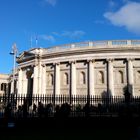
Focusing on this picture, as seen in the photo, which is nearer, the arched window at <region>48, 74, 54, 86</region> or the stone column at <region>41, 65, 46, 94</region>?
the arched window at <region>48, 74, 54, 86</region>

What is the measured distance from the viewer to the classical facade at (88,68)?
4716cm

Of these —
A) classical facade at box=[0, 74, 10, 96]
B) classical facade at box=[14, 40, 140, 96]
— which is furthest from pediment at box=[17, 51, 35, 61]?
classical facade at box=[0, 74, 10, 96]

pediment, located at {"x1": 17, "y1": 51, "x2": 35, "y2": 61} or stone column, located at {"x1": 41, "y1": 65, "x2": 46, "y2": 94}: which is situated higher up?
pediment, located at {"x1": 17, "y1": 51, "x2": 35, "y2": 61}

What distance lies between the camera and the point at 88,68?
1939 inches

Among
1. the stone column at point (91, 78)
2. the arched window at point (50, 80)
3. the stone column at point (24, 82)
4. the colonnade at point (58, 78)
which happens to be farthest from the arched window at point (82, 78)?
the stone column at point (24, 82)

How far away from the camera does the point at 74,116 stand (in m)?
23.7

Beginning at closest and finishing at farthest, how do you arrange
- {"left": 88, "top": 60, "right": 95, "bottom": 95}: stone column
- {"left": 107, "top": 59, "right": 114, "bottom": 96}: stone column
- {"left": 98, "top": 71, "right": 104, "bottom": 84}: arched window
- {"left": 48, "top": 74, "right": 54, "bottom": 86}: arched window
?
{"left": 107, "top": 59, "right": 114, "bottom": 96}: stone column → {"left": 88, "top": 60, "right": 95, "bottom": 95}: stone column → {"left": 98, "top": 71, "right": 104, "bottom": 84}: arched window → {"left": 48, "top": 74, "right": 54, "bottom": 86}: arched window

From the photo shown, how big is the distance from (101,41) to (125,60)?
5.05 metres

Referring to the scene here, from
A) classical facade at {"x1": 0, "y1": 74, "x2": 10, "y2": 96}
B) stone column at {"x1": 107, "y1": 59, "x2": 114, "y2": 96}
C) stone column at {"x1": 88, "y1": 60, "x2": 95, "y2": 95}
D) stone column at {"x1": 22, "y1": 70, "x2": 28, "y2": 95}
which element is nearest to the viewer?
stone column at {"x1": 107, "y1": 59, "x2": 114, "y2": 96}

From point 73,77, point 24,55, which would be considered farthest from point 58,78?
point 24,55

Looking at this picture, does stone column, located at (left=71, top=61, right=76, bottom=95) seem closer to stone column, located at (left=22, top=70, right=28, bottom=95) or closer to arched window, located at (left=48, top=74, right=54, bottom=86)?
arched window, located at (left=48, top=74, right=54, bottom=86)

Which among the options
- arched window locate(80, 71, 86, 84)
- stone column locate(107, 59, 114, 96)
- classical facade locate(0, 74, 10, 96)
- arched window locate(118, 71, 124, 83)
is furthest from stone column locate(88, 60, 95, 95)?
classical facade locate(0, 74, 10, 96)

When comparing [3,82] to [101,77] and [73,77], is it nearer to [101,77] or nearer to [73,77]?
[73,77]

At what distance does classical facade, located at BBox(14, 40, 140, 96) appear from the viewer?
47156 millimetres
